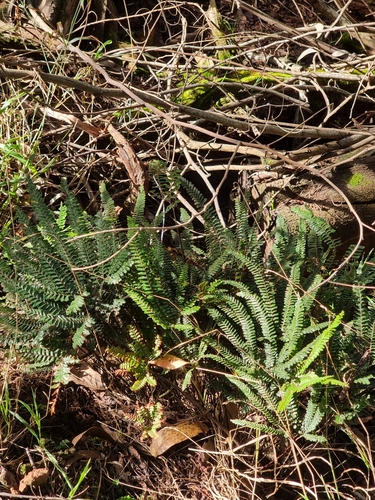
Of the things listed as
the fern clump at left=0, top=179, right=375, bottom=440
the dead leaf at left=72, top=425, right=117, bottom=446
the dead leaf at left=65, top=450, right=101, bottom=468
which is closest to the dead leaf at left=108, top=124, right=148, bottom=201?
the fern clump at left=0, top=179, right=375, bottom=440

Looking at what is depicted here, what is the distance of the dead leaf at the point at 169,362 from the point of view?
2.75 m

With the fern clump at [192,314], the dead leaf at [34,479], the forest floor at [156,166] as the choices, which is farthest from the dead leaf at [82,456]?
the fern clump at [192,314]

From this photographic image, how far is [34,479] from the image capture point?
8.81 feet

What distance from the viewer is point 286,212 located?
337cm

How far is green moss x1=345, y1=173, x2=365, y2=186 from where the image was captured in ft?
11.3

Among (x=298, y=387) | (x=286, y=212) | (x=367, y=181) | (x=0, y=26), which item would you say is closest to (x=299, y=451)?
(x=298, y=387)

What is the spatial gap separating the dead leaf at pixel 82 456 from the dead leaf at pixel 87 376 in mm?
277

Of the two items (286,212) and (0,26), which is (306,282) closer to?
(286,212)

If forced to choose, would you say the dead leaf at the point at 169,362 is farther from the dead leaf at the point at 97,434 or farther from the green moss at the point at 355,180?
the green moss at the point at 355,180

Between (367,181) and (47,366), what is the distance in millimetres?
1915

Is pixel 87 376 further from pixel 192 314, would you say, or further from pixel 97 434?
pixel 192 314

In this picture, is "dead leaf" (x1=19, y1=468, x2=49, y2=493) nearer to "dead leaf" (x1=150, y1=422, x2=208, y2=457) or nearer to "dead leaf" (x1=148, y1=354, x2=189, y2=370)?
"dead leaf" (x1=150, y1=422, x2=208, y2=457)

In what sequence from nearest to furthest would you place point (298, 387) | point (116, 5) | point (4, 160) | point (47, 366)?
point (298, 387)
point (47, 366)
point (4, 160)
point (116, 5)

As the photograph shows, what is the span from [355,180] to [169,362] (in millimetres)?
1469
